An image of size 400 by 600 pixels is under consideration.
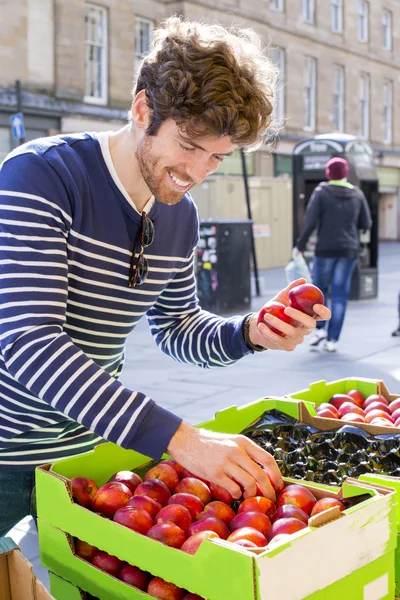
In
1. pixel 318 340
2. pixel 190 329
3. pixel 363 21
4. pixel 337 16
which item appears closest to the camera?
pixel 190 329

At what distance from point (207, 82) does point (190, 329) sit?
0.91m

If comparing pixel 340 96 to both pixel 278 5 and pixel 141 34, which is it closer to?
pixel 278 5

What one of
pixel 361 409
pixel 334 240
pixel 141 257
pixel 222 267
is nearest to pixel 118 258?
pixel 141 257

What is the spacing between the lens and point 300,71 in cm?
2812

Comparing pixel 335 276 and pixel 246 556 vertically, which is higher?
pixel 335 276

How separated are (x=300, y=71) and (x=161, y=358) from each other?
21.8 meters

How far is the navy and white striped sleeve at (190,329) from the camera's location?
2.38 m

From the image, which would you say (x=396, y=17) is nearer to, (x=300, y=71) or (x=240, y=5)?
(x=300, y=71)

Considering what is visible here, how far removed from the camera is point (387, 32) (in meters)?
35.3

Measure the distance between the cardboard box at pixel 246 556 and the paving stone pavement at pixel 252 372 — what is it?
385 centimetres

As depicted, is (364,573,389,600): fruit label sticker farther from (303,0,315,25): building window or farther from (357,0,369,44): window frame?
(357,0,369,44): window frame

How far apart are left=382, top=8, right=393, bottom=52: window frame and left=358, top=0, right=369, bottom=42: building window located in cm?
191

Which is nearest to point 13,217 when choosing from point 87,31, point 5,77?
point 5,77

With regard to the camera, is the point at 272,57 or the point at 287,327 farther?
the point at 272,57
